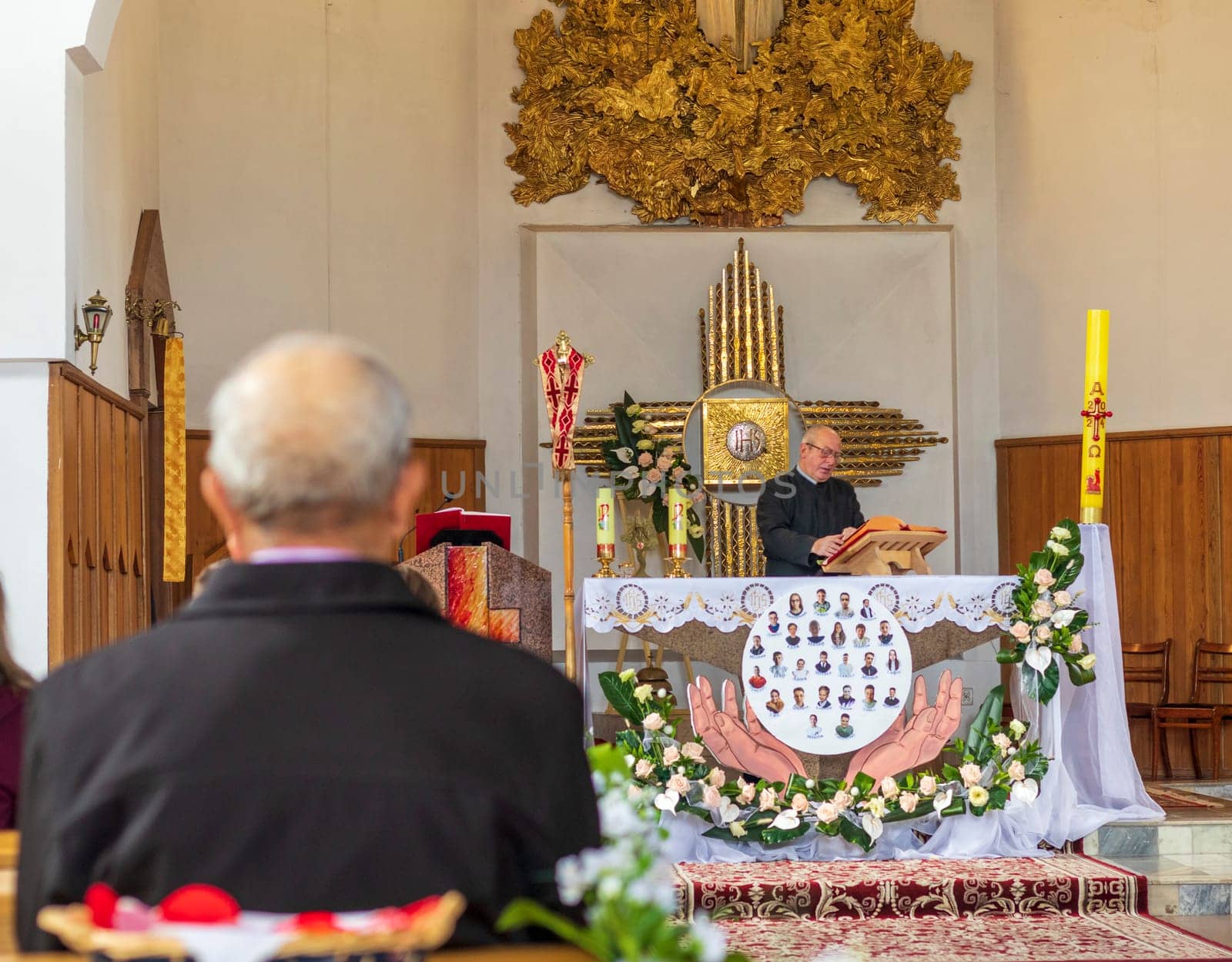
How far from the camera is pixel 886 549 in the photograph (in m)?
6.61

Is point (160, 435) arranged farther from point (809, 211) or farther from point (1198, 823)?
point (1198, 823)

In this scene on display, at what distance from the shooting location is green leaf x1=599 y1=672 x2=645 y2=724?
20.3ft

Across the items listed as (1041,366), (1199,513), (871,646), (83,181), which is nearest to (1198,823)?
(871,646)

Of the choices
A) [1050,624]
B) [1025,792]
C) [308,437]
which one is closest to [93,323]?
→ [1050,624]

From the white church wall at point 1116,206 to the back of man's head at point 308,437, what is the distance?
358 inches

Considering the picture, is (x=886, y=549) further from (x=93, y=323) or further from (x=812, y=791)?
(x=93, y=323)

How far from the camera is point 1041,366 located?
35.2 feet

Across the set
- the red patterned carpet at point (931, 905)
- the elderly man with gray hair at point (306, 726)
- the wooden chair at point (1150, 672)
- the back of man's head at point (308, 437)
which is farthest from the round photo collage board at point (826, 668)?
the back of man's head at point (308, 437)

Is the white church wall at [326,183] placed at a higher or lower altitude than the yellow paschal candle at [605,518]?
higher

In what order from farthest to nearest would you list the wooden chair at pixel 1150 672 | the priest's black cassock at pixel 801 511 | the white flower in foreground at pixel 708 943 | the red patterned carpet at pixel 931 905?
the wooden chair at pixel 1150 672, the priest's black cassock at pixel 801 511, the red patterned carpet at pixel 931 905, the white flower in foreground at pixel 708 943

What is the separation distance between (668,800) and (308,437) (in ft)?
15.2

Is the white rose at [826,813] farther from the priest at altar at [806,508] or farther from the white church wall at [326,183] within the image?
the white church wall at [326,183]

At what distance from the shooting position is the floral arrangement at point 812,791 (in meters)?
5.97

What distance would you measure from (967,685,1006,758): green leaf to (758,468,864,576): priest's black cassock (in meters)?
1.41
